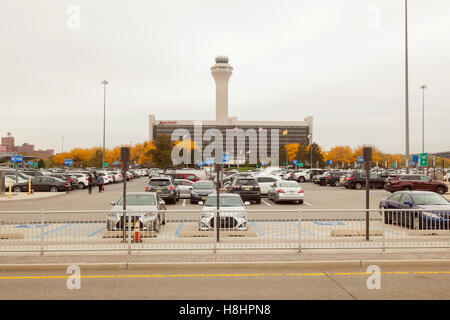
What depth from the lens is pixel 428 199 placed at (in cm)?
1451

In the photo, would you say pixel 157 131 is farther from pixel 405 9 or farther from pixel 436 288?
pixel 436 288

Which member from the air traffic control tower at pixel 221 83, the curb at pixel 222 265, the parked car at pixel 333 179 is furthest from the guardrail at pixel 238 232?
the air traffic control tower at pixel 221 83

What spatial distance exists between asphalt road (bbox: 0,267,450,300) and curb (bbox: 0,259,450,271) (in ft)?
0.50

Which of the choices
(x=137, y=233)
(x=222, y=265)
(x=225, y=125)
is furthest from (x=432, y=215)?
(x=225, y=125)

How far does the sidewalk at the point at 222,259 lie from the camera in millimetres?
8398

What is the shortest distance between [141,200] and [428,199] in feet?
36.5

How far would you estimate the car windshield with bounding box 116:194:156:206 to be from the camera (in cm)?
1389

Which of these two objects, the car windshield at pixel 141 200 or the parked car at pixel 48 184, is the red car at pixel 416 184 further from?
the parked car at pixel 48 184

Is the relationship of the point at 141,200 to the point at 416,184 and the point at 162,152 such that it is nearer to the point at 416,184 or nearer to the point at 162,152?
the point at 416,184

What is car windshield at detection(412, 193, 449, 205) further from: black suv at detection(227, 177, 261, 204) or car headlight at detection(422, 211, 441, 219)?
black suv at detection(227, 177, 261, 204)

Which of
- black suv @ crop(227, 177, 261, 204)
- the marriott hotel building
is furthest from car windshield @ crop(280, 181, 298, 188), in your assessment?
the marriott hotel building
